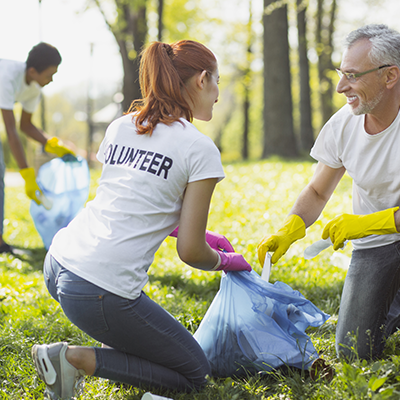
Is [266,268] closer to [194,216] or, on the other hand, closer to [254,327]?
[254,327]

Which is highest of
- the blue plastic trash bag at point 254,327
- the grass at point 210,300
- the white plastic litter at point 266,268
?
the white plastic litter at point 266,268

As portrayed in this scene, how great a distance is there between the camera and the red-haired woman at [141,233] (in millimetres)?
1815

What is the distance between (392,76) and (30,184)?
2.99 m

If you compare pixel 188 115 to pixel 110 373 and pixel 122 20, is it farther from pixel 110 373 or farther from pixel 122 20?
pixel 122 20

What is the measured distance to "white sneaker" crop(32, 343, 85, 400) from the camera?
181 centimetres

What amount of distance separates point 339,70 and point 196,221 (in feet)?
3.95

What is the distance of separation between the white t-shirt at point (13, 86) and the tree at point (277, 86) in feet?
26.2

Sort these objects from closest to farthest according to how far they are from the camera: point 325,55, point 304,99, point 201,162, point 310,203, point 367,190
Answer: point 201,162 → point 367,190 → point 310,203 → point 304,99 → point 325,55

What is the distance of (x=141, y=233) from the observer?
184 centimetres

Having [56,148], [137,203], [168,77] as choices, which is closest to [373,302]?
[137,203]

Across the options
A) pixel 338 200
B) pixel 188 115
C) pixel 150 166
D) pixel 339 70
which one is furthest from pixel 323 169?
pixel 338 200

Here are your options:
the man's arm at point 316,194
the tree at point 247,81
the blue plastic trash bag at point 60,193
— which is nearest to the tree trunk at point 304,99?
the tree at point 247,81

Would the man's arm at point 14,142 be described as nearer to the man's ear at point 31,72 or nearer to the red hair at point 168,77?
the man's ear at point 31,72

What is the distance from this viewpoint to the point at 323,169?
269 cm
